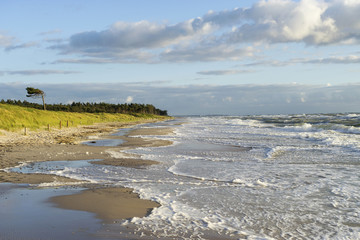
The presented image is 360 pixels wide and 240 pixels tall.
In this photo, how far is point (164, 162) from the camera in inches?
569

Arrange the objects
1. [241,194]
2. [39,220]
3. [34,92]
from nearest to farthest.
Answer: [39,220] < [241,194] < [34,92]

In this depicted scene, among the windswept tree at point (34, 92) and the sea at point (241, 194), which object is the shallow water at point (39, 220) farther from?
the windswept tree at point (34, 92)

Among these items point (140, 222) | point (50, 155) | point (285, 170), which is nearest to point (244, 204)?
point (140, 222)

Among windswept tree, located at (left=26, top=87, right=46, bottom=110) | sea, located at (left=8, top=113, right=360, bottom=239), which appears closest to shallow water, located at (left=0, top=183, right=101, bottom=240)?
sea, located at (left=8, top=113, right=360, bottom=239)

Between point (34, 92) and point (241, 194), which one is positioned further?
point (34, 92)

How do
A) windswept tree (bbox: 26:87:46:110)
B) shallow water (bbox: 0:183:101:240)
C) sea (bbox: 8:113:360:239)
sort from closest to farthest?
shallow water (bbox: 0:183:101:240) < sea (bbox: 8:113:360:239) < windswept tree (bbox: 26:87:46:110)

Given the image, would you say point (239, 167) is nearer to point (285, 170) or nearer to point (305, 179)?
point (285, 170)

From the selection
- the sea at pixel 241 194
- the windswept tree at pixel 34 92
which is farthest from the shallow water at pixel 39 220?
the windswept tree at pixel 34 92

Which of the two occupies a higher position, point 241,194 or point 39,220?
point 39,220

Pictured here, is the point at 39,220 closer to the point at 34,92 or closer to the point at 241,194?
the point at 241,194

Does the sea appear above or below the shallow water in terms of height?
below

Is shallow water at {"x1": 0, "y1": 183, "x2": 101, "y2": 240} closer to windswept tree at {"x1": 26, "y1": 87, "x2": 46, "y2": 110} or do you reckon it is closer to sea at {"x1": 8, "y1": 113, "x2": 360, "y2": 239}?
sea at {"x1": 8, "y1": 113, "x2": 360, "y2": 239}

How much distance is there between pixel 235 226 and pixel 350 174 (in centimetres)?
724

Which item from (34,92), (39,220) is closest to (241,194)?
(39,220)
